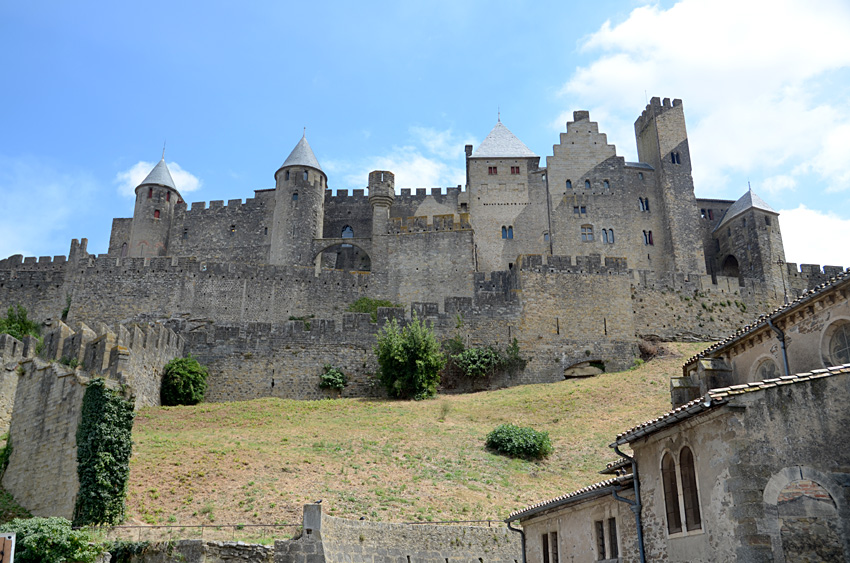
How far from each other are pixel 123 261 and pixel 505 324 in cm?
2588

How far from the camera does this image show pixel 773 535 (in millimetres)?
13227

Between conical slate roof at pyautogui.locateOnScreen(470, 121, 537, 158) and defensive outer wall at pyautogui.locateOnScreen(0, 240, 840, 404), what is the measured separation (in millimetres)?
13111

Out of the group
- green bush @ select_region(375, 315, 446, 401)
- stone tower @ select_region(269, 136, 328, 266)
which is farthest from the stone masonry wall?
stone tower @ select_region(269, 136, 328, 266)

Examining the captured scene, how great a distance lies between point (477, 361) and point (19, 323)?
1174 inches

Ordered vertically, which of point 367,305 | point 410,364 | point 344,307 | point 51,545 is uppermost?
point 344,307

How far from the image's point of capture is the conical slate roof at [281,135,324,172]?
59781 millimetres

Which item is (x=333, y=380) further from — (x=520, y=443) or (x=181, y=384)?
(x=520, y=443)

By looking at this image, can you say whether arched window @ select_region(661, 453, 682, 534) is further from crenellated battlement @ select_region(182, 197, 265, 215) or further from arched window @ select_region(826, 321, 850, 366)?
crenellated battlement @ select_region(182, 197, 265, 215)

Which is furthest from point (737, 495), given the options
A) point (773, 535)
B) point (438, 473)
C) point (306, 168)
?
point (306, 168)

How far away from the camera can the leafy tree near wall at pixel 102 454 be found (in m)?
21.8

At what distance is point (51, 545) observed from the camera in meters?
19.3

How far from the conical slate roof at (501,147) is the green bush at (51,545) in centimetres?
4484

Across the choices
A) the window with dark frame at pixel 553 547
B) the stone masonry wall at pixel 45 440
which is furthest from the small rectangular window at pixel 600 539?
the stone masonry wall at pixel 45 440

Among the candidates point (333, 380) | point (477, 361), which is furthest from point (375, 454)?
point (477, 361)
